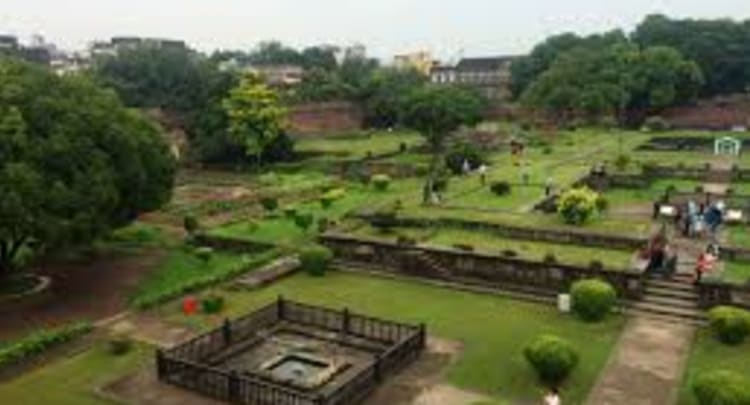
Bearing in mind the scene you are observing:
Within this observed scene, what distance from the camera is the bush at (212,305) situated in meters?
21.4

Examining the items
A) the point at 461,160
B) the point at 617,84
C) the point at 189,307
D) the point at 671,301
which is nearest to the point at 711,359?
the point at 671,301

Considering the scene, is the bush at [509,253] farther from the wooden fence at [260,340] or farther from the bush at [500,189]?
the bush at [500,189]

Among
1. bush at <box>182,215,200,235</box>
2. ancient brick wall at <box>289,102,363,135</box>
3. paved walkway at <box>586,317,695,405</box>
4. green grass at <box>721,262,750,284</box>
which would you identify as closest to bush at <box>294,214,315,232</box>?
bush at <box>182,215,200,235</box>

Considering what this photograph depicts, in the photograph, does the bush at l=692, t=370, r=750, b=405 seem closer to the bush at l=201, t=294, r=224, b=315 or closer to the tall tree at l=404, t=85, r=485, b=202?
the bush at l=201, t=294, r=224, b=315

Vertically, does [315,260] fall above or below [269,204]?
below

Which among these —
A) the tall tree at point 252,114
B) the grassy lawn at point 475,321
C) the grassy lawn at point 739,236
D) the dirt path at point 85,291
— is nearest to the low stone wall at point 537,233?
the grassy lawn at point 739,236

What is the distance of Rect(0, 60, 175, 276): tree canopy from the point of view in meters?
21.9

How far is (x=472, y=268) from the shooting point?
23.6m

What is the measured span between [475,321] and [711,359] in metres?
5.47

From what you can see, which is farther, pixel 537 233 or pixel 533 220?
pixel 533 220

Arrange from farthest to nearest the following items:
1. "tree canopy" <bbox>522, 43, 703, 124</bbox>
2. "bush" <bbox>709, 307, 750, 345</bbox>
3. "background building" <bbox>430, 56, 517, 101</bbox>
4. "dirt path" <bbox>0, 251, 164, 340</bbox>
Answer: "background building" <bbox>430, 56, 517, 101</bbox> → "tree canopy" <bbox>522, 43, 703, 124</bbox> → "dirt path" <bbox>0, 251, 164, 340</bbox> → "bush" <bbox>709, 307, 750, 345</bbox>

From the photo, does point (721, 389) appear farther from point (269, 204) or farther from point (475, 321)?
point (269, 204)

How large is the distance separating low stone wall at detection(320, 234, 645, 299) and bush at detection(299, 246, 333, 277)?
3.67ft

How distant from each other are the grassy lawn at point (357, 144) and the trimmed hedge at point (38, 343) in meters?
33.5
